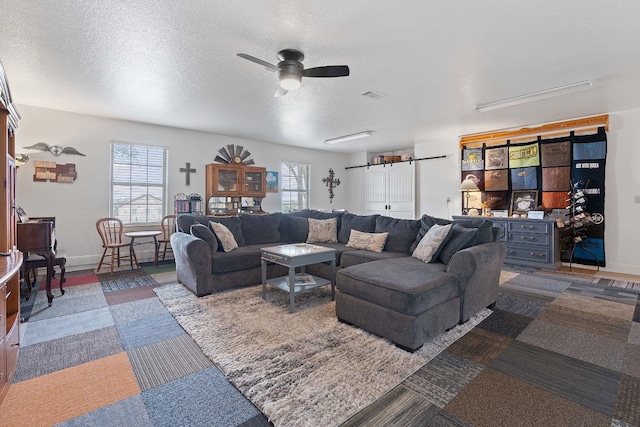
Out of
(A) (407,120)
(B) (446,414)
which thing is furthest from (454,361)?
(A) (407,120)

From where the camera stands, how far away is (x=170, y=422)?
1574 mm

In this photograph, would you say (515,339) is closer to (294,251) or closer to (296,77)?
(294,251)

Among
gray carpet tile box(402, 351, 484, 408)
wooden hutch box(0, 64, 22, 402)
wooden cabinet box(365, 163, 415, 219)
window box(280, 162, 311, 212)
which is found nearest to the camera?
wooden hutch box(0, 64, 22, 402)

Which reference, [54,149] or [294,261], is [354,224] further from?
[54,149]

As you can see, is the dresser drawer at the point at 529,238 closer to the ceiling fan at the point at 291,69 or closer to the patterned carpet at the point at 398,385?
the patterned carpet at the point at 398,385

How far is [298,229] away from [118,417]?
3488 millimetres

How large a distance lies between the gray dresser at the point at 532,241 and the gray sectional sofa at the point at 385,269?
8.05 feet

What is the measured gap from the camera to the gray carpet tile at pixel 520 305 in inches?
123

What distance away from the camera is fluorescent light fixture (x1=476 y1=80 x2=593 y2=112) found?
3.57 metres

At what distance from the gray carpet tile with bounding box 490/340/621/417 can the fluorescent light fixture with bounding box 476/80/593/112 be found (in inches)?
124

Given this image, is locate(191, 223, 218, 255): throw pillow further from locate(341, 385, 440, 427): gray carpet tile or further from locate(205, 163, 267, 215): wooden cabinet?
locate(341, 385, 440, 427): gray carpet tile

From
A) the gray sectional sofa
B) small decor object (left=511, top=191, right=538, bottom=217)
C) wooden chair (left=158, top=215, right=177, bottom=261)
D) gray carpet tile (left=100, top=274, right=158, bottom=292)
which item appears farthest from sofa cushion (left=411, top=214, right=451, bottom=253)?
wooden chair (left=158, top=215, right=177, bottom=261)

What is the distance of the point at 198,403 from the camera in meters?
1.72

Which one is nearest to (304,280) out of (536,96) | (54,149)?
(536,96)
